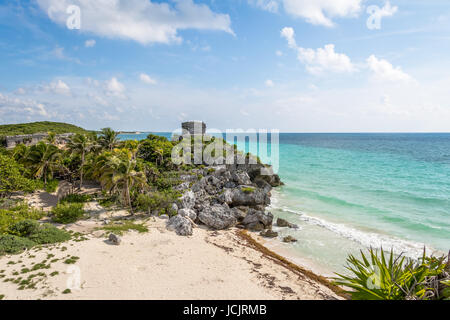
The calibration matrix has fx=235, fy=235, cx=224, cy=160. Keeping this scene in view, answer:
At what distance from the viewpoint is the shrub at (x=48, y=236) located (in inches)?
618

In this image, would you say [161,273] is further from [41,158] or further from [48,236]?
[41,158]

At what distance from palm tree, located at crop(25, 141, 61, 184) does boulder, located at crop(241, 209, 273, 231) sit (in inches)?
886

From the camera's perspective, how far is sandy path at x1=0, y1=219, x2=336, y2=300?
11.7 metres

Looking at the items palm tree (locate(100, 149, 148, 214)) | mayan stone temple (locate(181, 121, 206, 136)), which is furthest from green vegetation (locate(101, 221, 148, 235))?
mayan stone temple (locate(181, 121, 206, 136))

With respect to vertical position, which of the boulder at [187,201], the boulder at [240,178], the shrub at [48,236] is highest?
the boulder at [240,178]

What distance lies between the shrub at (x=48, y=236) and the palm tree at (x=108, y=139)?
16957 millimetres

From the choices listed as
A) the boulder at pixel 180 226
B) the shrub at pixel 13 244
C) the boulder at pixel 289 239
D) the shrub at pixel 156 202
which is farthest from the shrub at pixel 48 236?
the boulder at pixel 289 239

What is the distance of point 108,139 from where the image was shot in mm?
32719

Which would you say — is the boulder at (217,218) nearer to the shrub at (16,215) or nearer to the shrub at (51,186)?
the shrub at (16,215)

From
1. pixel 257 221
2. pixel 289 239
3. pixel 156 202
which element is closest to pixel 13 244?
pixel 156 202
